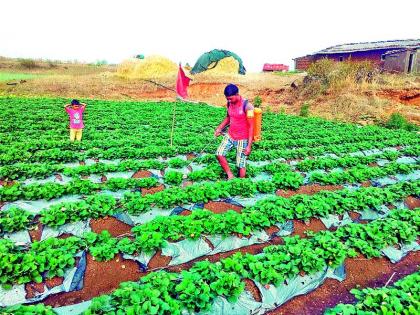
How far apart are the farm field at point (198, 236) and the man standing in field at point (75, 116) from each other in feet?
2.40

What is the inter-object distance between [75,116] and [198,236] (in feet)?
17.7

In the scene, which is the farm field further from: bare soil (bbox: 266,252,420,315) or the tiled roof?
the tiled roof

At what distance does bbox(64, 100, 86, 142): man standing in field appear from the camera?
7.76 meters

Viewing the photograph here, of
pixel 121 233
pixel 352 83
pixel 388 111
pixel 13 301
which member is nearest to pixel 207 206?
pixel 121 233

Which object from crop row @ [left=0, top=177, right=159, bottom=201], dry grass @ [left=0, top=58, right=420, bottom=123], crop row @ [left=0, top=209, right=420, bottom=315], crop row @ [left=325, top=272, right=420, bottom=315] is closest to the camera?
crop row @ [left=0, top=209, right=420, bottom=315]

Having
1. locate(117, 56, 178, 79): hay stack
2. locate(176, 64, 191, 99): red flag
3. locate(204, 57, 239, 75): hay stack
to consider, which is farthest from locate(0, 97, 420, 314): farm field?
locate(117, 56, 178, 79): hay stack

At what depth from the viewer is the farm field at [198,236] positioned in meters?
3.08

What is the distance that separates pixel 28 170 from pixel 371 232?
Answer: 5.90 meters

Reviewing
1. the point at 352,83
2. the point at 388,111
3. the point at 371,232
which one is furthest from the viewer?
the point at 352,83

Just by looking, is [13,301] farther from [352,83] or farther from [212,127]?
[352,83]

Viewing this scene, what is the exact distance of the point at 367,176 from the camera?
6.80m

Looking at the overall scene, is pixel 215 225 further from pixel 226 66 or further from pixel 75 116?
pixel 226 66

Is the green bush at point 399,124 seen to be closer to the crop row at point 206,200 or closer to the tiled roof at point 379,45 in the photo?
the crop row at point 206,200

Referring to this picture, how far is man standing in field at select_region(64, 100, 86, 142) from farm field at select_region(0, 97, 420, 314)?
73cm
